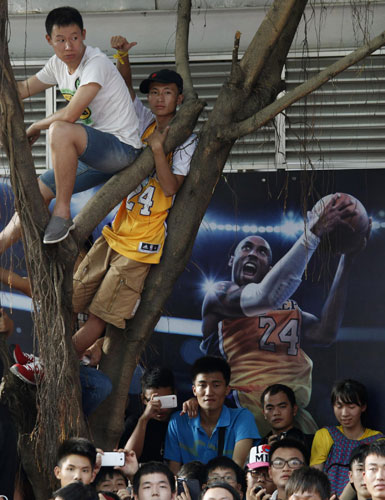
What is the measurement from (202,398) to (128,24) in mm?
2915

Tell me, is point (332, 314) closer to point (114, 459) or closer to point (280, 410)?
point (280, 410)

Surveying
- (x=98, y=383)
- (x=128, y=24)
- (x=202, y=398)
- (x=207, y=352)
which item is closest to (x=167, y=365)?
(x=207, y=352)

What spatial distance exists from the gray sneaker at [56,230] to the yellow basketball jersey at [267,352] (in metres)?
2.34

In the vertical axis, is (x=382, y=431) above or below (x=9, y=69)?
below

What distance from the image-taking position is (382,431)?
6.85 m

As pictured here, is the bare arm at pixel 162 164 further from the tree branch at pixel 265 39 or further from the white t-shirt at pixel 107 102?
the tree branch at pixel 265 39

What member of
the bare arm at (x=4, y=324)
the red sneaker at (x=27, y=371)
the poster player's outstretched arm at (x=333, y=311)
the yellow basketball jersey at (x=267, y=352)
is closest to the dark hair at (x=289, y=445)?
the yellow basketball jersey at (x=267, y=352)

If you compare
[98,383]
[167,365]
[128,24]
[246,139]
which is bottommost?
[98,383]

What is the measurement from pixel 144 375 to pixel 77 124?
2.20 meters

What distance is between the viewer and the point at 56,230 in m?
5.11

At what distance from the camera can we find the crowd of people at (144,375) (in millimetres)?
5262

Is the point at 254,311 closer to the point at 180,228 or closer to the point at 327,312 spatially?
the point at 327,312

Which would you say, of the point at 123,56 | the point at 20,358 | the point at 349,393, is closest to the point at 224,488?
the point at 20,358

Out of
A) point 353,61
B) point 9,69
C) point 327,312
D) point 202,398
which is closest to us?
point 9,69
